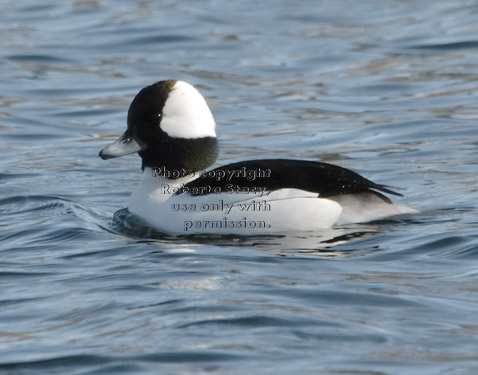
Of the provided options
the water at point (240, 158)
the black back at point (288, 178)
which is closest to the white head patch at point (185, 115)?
the black back at point (288, 178)

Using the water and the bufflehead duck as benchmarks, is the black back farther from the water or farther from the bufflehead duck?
the water

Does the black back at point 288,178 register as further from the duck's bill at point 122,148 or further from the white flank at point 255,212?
the duck's bill at point 122,148

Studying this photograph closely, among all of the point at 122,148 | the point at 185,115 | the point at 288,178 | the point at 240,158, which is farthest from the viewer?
the point at 240,158

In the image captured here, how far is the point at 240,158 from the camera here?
11.0m

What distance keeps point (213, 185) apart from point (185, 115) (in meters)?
0.78

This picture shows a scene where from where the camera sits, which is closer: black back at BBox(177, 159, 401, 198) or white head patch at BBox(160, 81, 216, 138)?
black back at BBox(177, 159, 401, 198)

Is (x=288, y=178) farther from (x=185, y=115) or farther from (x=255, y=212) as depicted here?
(x=185, y=115)

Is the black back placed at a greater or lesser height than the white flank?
greater

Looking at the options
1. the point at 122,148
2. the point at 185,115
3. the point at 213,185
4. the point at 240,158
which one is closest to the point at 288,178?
the point at 213,185

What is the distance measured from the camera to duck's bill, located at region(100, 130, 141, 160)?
326 inches

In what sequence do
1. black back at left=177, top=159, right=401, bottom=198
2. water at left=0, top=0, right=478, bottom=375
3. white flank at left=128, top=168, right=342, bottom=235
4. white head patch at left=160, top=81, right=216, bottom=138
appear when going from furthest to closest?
1. white head patch at left=160, top=81, right=216, bottom=138
2. white flank at left=128, top=168, right=342, bottom=235
3. black back at left=177, top=159, right=401, bottom=198
4. water at left=0, top=0, right=478, bottom=375

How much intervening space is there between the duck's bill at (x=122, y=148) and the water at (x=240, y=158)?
51 centimetres

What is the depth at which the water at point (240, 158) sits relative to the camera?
17.8 feet

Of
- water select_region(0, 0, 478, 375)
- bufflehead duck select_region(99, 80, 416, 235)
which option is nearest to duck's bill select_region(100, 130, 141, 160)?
bufflehead duck select_region(99, 80, 416, 235)
